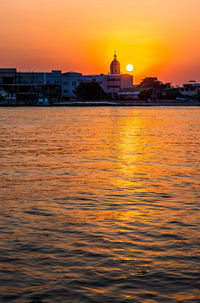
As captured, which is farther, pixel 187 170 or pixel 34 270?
pixel 187 170

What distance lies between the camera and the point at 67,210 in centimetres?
1186

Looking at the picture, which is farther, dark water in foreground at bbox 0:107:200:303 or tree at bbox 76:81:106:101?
tree at bbox 76:81:106:101

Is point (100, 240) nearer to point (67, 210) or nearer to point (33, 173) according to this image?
point (67, 210)

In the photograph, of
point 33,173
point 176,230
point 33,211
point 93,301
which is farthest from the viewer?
point 33,173

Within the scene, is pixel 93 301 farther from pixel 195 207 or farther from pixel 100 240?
pixel 195 207

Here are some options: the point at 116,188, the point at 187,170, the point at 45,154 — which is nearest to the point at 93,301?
the point at 116,188

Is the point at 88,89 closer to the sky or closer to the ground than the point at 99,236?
closer to the sky

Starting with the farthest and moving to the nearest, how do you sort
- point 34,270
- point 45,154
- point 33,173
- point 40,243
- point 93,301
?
point 45,154
point 33,173
point 40,243
point 34,270
point 93,301

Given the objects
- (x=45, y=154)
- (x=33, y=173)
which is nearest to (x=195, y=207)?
(x=33, y=173)

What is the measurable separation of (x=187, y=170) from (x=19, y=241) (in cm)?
1167

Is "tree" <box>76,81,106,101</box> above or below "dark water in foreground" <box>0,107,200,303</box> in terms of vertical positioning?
above

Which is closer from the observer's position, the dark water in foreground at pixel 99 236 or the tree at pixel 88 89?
the dark water in foreground at pixel 99 236

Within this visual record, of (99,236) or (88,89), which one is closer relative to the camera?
(99,236)

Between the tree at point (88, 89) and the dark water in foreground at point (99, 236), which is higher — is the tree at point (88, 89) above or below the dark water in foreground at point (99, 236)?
above
